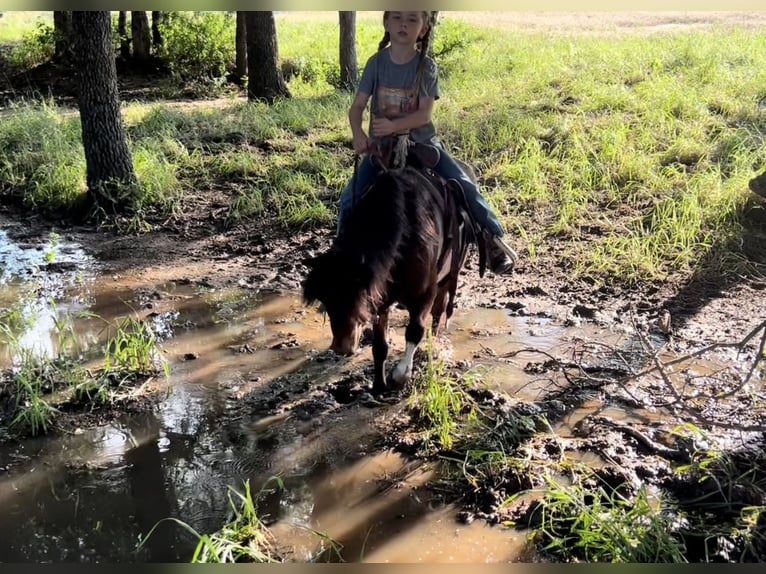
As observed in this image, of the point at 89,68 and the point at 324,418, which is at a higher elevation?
the point at 89,68

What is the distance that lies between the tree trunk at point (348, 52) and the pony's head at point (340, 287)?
959 centimetres

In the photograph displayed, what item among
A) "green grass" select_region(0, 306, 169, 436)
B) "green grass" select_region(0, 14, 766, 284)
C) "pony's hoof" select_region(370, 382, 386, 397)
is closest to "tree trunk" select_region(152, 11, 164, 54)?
"green grass" select_region(0, 14, 766, 284)

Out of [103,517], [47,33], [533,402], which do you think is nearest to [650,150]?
[533,402]

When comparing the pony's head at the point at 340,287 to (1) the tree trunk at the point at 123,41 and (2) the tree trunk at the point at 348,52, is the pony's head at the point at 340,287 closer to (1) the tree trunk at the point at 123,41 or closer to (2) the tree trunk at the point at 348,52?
(2) the tree trunk at the point at 348,52

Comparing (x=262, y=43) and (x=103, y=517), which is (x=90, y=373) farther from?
(x=262, y=43)

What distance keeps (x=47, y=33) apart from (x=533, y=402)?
16368mm

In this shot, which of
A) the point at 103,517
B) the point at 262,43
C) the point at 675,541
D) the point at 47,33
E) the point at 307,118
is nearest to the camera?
the point at 675,541

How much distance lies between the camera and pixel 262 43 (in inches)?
439

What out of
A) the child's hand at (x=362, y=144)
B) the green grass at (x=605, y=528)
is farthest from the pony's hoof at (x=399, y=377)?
the child's hand at (x=362, y=144)

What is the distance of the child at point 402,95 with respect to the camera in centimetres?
375

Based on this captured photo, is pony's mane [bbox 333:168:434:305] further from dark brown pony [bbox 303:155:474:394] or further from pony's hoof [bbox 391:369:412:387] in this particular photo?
pony's hoof [bbox 391:369:412:387]

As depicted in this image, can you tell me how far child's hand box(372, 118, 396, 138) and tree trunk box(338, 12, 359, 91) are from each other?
8.56 metres

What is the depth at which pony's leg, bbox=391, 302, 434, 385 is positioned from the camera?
4.02m

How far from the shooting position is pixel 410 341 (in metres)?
4.15
